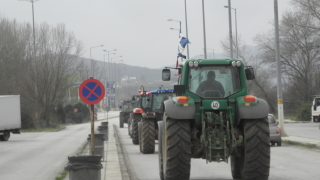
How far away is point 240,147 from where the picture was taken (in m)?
11.3

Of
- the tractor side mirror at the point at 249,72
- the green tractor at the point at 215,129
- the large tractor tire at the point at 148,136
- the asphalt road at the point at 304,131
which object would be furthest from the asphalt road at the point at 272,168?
the asphalt road at the point at 304,131

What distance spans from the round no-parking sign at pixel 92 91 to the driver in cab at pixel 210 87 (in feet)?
11.4

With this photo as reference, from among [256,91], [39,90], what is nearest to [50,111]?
[39,90]

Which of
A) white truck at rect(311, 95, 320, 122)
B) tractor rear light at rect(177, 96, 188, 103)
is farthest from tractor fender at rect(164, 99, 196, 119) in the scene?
white truck at rect(311, 95, 320, 122)

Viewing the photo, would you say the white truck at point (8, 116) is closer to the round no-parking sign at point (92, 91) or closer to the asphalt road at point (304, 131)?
the asphalt road at point (304, 131)

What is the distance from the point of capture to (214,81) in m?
11.9

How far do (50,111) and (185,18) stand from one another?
2730cm

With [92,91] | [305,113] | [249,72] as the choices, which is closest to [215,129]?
[249,72]

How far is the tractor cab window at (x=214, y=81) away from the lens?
11.9 metres

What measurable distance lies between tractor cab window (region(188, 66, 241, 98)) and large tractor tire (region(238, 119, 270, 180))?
1150 mm

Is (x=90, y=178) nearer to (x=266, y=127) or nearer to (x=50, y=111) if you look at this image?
(x=266, y=127)

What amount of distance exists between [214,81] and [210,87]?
0.16m

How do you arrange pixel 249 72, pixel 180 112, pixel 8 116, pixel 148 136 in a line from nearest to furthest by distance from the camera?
pixel 180 112, pixel 249 72, pixel 148 136, pixel 8 116

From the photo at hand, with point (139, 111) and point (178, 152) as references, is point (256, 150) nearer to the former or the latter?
point (178, 152)
